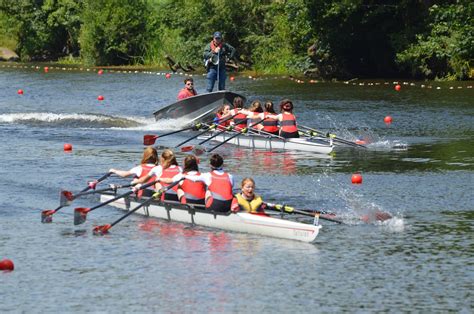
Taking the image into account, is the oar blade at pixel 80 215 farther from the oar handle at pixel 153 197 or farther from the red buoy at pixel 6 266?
the red buoy at pixel 6 266

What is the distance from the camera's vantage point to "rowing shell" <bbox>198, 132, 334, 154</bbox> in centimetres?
2960

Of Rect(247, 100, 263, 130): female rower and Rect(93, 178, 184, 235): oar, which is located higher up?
Rect(247, 100, 263, 130): female rower

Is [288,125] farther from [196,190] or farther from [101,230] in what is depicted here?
[101,230]

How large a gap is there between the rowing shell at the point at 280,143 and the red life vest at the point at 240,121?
0.99ft

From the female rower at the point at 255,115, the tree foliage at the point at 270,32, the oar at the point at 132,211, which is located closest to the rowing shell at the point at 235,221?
the oar at the point at 132,211

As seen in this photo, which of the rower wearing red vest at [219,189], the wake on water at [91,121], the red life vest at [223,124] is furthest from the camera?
the wake on water at [91,121]

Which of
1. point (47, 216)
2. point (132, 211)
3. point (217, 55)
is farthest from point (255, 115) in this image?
point (47, 216)

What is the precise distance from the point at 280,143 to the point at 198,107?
Answer: 5101 mm

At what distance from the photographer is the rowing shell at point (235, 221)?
725 inches

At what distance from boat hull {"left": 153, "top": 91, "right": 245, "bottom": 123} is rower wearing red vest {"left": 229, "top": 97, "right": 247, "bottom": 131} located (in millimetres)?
1536

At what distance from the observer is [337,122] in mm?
37281

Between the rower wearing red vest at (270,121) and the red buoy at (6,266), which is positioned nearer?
the red buoy at (6,266)

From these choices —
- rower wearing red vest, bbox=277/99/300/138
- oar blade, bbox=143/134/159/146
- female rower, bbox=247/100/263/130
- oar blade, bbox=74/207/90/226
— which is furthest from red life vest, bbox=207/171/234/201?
female rower, bbox=247/100/263/130

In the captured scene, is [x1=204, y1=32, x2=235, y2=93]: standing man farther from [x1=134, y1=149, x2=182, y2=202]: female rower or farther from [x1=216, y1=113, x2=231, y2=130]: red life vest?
[x1=134, y1=149, x2=182, y2=202]: female rower
